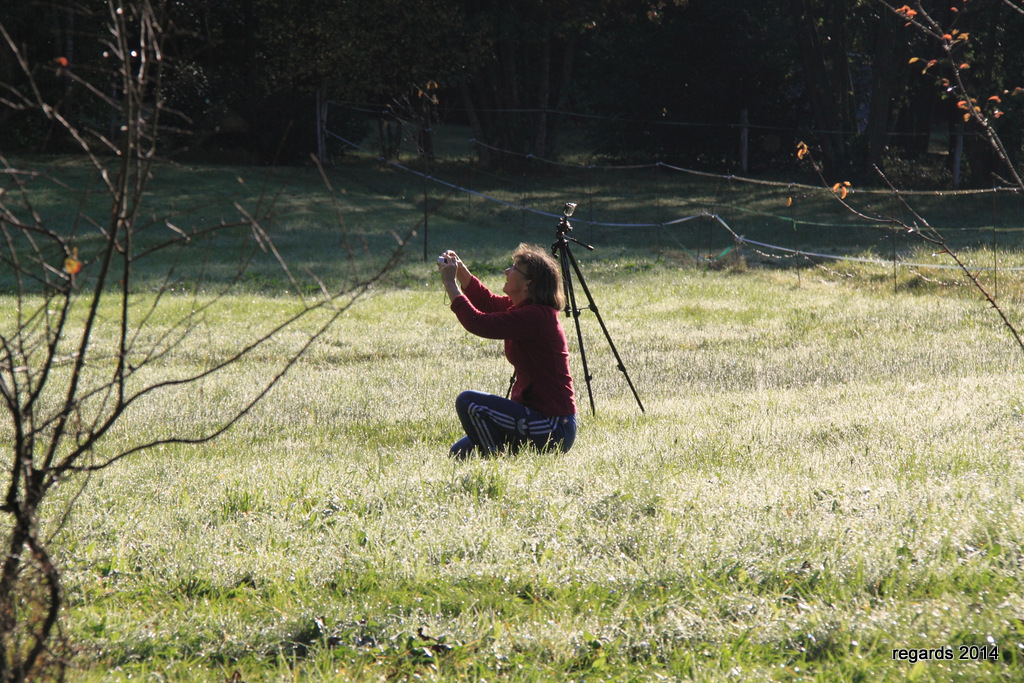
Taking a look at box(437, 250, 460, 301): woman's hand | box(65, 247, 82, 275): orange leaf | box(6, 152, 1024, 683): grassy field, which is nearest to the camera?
box(65, 247, 82, 275): orange leaf

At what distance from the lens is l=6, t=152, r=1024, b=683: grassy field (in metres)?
3.16

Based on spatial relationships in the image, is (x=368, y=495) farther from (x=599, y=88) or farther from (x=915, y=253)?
(x=599, y=88)

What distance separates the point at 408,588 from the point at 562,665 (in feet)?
2.56

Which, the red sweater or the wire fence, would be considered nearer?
the red sweater

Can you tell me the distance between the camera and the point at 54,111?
243 cm

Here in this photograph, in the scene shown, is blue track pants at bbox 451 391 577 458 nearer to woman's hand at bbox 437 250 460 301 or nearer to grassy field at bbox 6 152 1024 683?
grassy field at bbox 6 152 1024 683

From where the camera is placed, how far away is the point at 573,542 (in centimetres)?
398

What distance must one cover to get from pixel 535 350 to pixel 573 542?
5.89 feet

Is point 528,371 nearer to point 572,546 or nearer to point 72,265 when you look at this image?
point 572,546

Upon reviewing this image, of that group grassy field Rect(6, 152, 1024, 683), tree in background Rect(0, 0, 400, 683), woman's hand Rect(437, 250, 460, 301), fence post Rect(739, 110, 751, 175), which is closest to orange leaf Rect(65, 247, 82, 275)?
tree in background Rect(0, 0, 400, 683)

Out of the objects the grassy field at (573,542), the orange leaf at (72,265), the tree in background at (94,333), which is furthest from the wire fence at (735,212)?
the orange leaf at (72,265)

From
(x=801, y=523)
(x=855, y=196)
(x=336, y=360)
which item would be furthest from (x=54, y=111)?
(x=855, y=196)

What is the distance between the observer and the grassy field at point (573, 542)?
124 inches

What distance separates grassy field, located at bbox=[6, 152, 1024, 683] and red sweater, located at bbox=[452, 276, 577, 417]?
38cm
